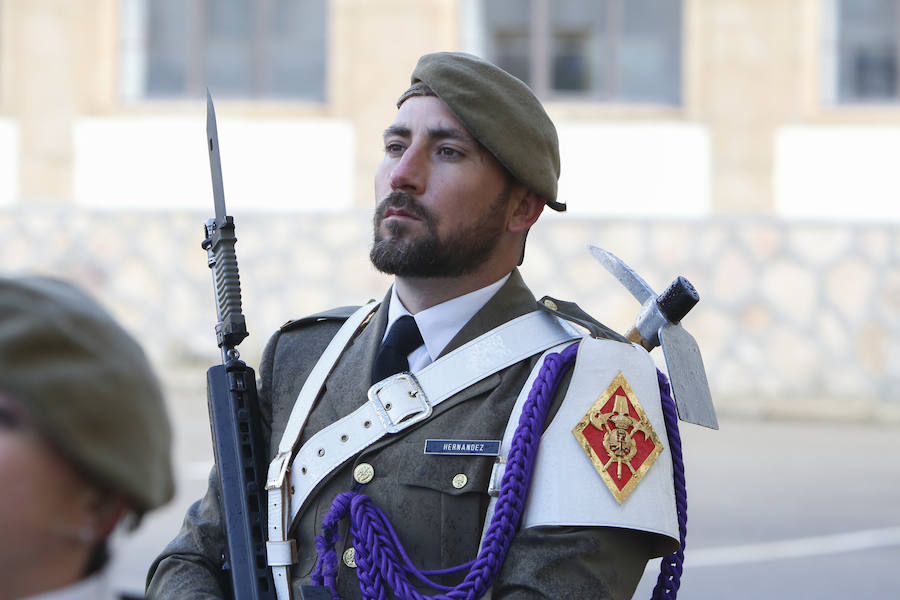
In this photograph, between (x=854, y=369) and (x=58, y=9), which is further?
(x=58, y=9)

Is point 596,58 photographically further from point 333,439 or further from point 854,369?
point 333,439

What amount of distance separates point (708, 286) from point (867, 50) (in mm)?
2714

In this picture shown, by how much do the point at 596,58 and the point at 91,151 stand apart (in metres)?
4.66

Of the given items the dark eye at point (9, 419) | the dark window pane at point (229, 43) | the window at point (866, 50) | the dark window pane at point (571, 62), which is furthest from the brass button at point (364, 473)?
the dark window pane at point (229, 43)

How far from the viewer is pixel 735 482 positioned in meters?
7.93

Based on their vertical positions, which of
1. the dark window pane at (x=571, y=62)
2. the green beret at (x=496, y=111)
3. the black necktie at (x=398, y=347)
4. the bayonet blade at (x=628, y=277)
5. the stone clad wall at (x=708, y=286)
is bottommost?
the stone clad wall at (x=708, y=286)

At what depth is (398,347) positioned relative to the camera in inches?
93.4

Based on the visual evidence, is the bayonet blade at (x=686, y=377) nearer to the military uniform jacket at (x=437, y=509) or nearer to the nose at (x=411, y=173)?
the military uniform jacket at (x=437, y=509)

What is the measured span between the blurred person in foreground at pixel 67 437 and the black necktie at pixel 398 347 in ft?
3.83

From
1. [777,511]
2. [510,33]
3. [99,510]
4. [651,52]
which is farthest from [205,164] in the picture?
[99,510]

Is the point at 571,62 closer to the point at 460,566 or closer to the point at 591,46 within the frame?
the point at 591,46

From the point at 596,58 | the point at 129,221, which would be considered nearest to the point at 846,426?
the point at 596,58

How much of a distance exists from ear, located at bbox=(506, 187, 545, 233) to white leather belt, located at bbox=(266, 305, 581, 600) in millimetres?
206

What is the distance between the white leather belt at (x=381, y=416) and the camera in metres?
2.24
